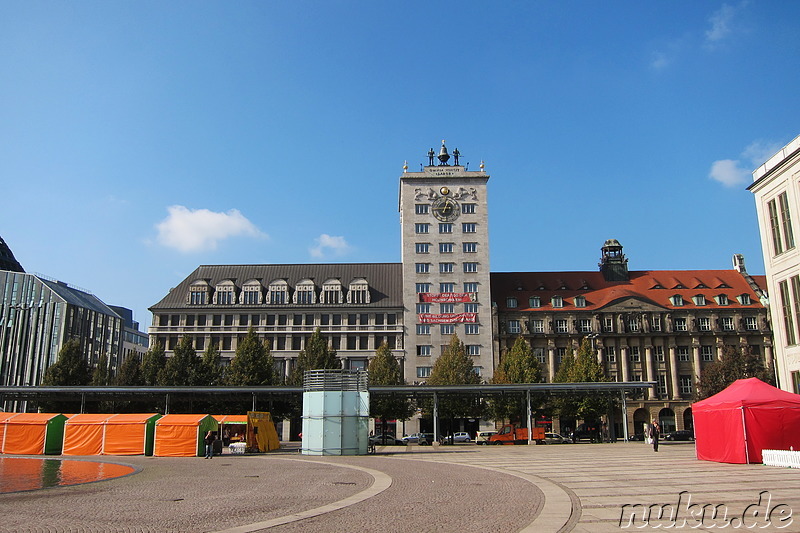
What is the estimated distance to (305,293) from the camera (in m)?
90.1

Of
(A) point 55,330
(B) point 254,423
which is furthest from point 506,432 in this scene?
(A) point 55,330

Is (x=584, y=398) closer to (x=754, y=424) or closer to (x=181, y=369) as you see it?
(x=754, y=424)

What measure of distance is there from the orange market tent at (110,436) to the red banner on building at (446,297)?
5205 cm

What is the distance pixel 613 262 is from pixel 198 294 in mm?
58348

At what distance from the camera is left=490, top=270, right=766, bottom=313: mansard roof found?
88.9 m

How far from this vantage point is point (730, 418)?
2917 cm

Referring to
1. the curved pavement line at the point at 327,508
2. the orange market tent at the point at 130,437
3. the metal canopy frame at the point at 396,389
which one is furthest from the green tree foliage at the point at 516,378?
the curved pavement line at the point at 327,508

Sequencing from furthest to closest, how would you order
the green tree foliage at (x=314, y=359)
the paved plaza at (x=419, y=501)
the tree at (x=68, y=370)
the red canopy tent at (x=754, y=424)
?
1. the green tree foliage at (x=314, y=359)
2. the tree at (x=68, y=370)
3. the red canopy tent at (x=754, y=424)
4. the paved plaza at (x=419, y=501)

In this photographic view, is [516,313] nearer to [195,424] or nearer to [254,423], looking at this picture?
[254,423]

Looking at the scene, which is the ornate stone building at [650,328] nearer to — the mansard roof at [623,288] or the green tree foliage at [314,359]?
the mansard roof at [623,288]

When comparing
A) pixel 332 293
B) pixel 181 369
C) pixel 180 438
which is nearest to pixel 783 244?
pixel 180 438

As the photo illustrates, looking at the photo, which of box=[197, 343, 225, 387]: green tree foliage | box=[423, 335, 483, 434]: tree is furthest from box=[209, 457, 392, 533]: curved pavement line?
box=[197, 343, 225, 387]: green tree foliage

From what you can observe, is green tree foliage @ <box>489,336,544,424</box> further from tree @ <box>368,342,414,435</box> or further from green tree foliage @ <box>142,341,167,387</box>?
green tree foliage @ <box>142,341,167,387</box>

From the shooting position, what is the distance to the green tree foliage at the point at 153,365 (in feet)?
239
